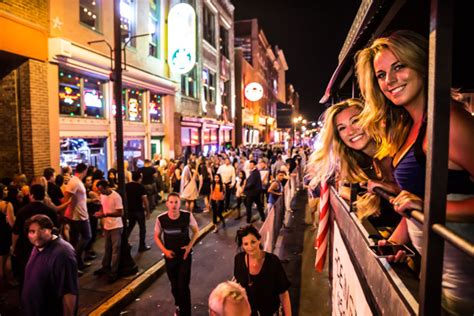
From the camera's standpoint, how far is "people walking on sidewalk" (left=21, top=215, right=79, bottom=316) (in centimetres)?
365

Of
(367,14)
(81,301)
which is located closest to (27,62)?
(81,301)

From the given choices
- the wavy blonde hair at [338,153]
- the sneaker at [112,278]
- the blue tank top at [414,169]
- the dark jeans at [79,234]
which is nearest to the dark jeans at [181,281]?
the sneaker at [112,278]

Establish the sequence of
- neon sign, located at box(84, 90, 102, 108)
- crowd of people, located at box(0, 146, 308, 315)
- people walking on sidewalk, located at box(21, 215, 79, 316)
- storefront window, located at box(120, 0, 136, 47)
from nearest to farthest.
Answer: people walking on sidewalk, located at box(21, 215, 79, 316), crowd of people, located at box(0, 146, 308, 315), neon sign, located at box(84, 90, 102, 108), storefront window, located at box(120, 0, 136, 47)

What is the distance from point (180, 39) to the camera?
55.0ft

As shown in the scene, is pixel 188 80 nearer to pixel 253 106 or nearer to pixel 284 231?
pixel 284 231

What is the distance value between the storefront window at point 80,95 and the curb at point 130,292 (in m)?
6.70

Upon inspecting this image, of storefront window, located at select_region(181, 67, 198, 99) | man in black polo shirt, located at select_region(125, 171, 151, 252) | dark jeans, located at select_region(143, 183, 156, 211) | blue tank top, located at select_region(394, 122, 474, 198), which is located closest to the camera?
blue tank top, located at select_region(394, 122, 474, 198)

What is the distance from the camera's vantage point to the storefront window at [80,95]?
11.0 meters

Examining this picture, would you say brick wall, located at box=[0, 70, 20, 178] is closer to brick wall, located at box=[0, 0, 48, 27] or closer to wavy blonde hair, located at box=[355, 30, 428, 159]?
brick wall, located at box=[0, 0, 48, 27]

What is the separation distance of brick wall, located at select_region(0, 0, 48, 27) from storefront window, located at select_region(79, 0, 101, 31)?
1915 mm

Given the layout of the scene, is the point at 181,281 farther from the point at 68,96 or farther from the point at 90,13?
the point at 90,13

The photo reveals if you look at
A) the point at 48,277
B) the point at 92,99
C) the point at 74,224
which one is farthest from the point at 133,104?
the point at 48,277

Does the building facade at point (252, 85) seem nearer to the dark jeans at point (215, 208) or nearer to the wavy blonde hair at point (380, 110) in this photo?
the dark jeans at point (215, 208)

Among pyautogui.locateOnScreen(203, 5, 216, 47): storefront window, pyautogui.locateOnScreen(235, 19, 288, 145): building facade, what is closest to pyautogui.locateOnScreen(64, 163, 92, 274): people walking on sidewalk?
pyautogui.locateOnScreen(203, 5, 216, 47): storefront window
